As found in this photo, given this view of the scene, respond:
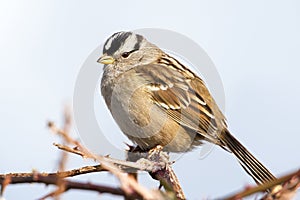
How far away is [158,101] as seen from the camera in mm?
4645

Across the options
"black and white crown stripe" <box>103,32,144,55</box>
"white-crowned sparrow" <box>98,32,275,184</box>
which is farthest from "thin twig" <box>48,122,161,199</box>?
"black and white crown stripe" <box>103,32,144,55</box>

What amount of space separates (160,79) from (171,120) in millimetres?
470

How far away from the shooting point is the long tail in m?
3.75

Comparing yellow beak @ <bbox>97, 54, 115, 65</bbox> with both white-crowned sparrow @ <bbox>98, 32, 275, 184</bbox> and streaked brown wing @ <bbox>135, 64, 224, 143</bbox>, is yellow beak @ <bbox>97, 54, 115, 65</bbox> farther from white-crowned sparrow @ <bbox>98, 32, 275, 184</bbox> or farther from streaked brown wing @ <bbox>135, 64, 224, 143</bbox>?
streaked brown wing @ <bbox>135, 64, 224, 143</bbox>

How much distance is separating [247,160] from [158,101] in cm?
93

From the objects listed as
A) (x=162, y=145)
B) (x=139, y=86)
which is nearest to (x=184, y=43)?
(x=162, y=145)

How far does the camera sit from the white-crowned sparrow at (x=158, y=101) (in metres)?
4.33

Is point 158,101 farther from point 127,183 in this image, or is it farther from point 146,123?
point 127,183

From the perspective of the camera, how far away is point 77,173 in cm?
123

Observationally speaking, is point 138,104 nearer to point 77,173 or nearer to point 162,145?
point 162,145

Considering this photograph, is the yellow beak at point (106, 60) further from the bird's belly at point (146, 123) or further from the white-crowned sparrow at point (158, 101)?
the bird's belly at point (146, 123)

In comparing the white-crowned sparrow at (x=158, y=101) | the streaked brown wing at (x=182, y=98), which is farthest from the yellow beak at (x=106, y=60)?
the streaked brown wing at (x=182, y=98)

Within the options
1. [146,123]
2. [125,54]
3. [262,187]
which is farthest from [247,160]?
[262,187]

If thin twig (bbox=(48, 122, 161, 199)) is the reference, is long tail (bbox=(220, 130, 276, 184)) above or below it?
below
